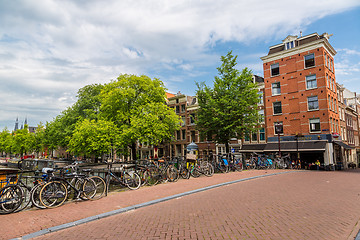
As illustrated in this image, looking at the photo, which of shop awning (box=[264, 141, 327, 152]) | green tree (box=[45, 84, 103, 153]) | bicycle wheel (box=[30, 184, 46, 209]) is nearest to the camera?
bicycle wheel (box=[30, 184, 46, 209])

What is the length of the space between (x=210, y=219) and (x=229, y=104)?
17120mm

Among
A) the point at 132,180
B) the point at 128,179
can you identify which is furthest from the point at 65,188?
the point at 132,180

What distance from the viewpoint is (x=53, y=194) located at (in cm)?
696

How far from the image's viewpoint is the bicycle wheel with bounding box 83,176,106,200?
7.91 meters

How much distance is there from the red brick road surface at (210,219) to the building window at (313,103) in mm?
22944

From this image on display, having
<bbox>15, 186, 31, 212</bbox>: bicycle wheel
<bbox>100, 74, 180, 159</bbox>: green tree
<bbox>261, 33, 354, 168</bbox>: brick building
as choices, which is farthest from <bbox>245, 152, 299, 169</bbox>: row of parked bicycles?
<bbox>15, 186, 31, 212</bbox>: bicycle wheel

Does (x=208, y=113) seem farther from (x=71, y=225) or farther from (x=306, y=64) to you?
(x=71, y=225)

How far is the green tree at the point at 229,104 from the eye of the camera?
71.8 feet

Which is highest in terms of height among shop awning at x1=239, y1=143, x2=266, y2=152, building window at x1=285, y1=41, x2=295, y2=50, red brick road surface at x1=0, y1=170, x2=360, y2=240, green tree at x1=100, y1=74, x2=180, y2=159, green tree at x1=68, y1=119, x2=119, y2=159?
building window at x1=285, y1=41, x2=295, y2=50

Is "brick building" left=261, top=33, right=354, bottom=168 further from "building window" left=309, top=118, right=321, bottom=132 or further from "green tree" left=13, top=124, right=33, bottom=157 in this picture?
"green tree" left=13, top=124, right=33, bottom=157

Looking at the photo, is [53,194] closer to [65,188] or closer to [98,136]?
[65,188]

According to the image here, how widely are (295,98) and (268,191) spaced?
2425cm

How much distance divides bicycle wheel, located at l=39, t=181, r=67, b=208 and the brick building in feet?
82.6

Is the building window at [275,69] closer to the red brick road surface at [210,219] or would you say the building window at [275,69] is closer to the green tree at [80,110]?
the green tree at [80,110]
